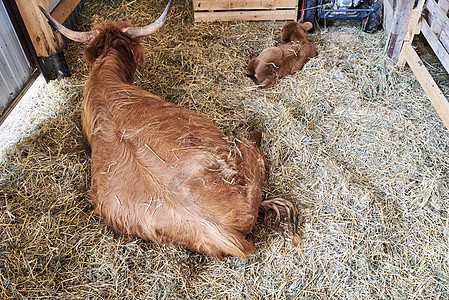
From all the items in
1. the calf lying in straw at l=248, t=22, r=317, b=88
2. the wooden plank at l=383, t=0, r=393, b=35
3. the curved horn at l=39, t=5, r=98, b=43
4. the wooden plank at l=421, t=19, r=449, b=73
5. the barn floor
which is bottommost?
the barn floor

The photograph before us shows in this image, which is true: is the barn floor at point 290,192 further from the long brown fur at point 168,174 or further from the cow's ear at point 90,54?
the cow's ear at point 90,54

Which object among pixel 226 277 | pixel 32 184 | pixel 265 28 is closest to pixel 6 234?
pixel 32 184

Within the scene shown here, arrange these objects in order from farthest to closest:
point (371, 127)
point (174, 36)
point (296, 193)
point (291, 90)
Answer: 1. point (174, 36)
2. point (291, 90)
3. point (371, 127)
4. point (296, 193)

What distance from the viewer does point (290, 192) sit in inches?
145

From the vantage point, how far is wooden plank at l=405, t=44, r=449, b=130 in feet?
12.8

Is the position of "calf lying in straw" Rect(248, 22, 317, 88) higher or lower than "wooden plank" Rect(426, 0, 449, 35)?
lower

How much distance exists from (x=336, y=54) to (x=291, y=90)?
863mm

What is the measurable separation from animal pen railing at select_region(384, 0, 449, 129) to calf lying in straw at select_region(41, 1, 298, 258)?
1.92 m

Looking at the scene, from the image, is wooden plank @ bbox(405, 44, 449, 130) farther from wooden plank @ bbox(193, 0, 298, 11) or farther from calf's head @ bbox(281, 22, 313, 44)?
wooden plank @ bbox(193, 0, 298, 11)

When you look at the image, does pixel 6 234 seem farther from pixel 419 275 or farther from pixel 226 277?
pixel 419 275

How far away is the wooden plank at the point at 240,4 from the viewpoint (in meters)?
5.51

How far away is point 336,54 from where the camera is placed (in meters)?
4.98

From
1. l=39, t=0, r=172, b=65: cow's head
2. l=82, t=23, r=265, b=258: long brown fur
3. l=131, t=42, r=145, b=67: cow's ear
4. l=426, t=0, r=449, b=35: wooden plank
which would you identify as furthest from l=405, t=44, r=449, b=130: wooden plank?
l=131, t=42, r=145, b=67: cow's ear

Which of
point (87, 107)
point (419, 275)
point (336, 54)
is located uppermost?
point (87, 107)
